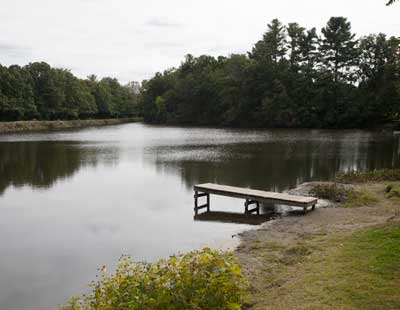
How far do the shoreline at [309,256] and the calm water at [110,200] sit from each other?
1.65 metres

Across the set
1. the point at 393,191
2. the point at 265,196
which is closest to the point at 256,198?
the point at 265,196

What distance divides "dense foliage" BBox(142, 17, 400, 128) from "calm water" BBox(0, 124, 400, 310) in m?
29.4

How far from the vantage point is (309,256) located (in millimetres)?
8703

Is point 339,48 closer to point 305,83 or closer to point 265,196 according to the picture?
point 305,83

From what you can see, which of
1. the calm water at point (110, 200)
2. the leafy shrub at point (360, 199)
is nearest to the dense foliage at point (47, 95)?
the calm water at point (110, 200)

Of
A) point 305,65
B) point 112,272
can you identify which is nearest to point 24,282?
point 112,272

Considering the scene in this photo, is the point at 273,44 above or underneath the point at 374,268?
above

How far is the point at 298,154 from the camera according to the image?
31344 mm

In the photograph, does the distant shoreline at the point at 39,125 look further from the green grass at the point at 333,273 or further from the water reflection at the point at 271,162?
the green grass at the point at 333,273

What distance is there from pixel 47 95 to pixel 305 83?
48718mm

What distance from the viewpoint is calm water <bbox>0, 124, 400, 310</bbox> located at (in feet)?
31.5

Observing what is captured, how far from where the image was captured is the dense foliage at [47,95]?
70106mm

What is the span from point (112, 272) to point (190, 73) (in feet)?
285

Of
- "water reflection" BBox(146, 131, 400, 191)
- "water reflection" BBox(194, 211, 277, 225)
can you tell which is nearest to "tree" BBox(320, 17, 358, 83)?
"water reflection" BBox(146, 131, 400, 191)
